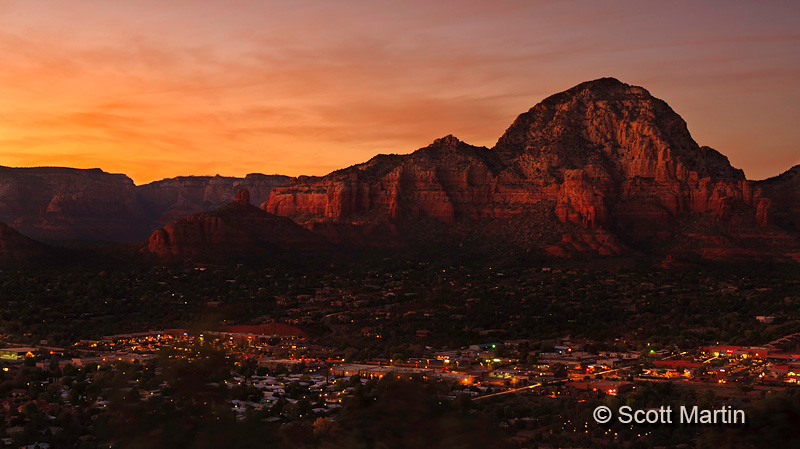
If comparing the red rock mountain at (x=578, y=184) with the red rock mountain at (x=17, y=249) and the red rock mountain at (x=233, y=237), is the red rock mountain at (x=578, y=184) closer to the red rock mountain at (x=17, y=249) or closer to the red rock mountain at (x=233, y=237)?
the red rock mountain at (x=233, y=237)

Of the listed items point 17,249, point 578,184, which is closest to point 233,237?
point 17,249

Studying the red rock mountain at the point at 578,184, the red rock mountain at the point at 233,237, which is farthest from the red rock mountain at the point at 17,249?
the red rock mountain at the point at 578,184

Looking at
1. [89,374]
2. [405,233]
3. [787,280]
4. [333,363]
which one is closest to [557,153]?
[405,233]

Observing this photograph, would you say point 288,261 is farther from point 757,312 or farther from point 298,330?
point 757,312

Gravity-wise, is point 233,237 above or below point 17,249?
above

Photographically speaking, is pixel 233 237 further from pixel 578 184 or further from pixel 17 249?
pixel 578 184

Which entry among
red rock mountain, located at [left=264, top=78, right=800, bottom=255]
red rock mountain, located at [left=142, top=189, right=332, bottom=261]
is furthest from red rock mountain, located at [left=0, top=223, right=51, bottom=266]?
red rock mountain, located at [left=264, top=78, right=800, bottom=255]
